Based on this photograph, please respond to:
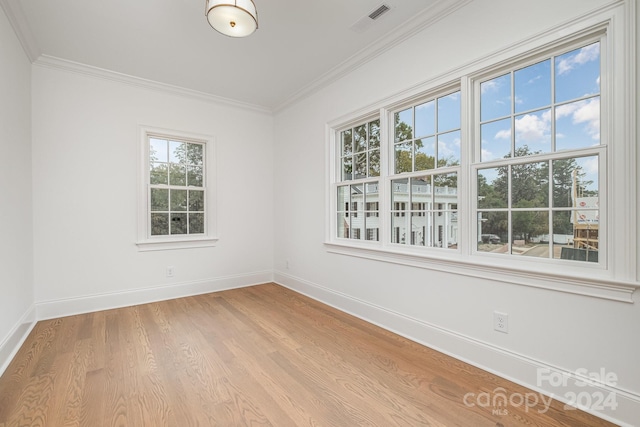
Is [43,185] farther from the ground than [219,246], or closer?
farther from the ground

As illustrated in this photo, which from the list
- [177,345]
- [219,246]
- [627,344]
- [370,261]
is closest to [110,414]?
[177,345]

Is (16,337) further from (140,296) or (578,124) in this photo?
(578,124)

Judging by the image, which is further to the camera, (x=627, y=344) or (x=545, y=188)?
(x=545, y=188)

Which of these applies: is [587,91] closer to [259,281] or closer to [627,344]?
[627,344]

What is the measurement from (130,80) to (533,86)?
427 cm

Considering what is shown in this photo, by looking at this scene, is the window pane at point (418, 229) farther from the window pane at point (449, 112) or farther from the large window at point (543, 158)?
the window pane at point (449, 112)

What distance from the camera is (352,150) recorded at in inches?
137

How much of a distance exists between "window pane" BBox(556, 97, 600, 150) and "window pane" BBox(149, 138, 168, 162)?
4294mm

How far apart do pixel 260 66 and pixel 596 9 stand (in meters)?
2.93

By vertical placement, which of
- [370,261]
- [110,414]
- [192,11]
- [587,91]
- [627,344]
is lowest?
[110,414]

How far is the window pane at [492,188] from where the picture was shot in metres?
2.13

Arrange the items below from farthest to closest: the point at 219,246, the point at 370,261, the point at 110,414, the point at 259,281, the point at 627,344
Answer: the point at 259,281, the point at 219,246, the point at 370,261, the point at 110,414, the point at 627,344

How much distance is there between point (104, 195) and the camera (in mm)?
3475

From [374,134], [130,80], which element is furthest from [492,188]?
[130,80]
